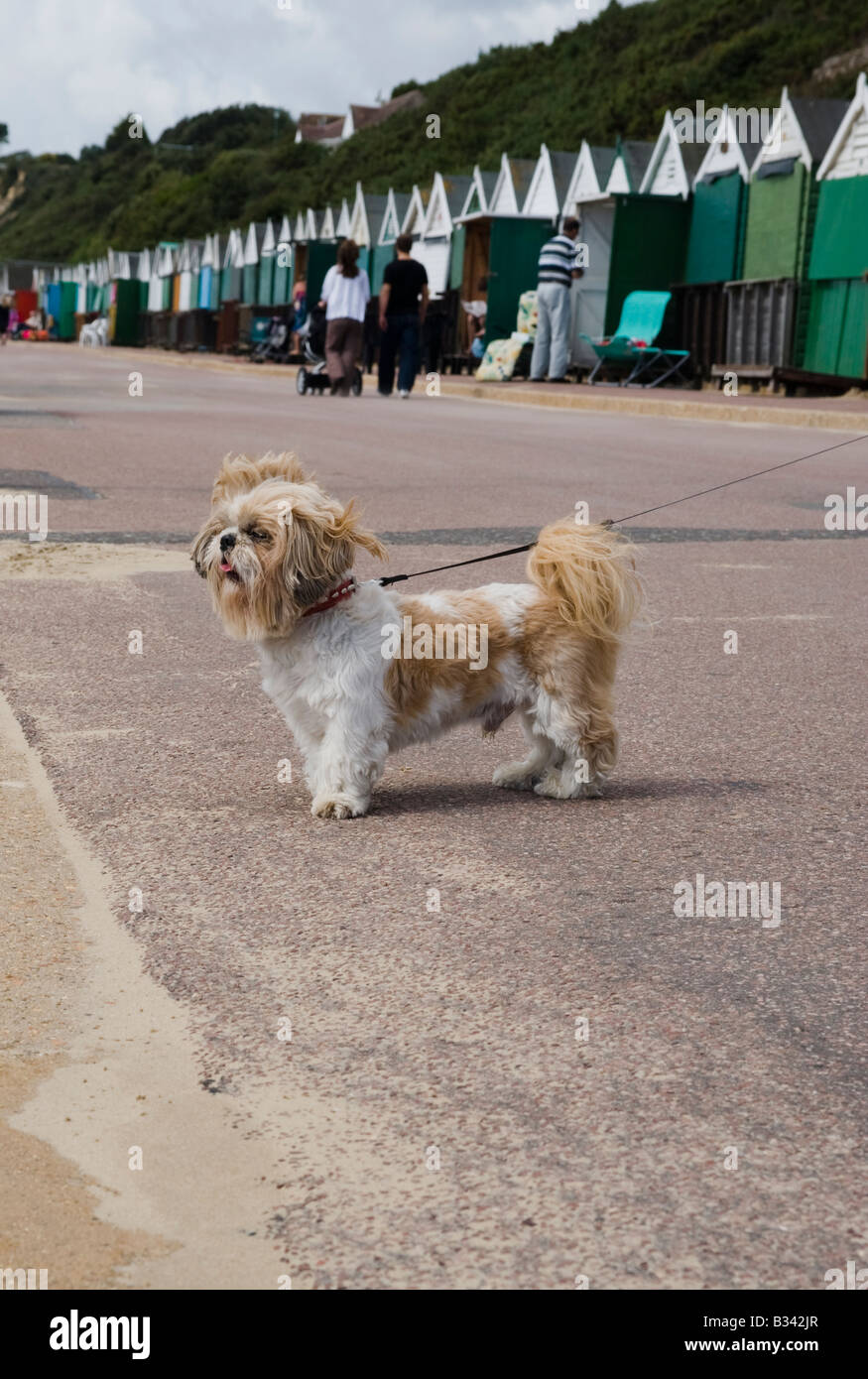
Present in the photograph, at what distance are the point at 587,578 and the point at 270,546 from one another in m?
0.99

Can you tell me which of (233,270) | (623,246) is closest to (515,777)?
(623,246)

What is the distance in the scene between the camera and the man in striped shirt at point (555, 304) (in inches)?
1237

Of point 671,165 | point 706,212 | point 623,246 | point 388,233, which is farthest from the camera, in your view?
point 388,233

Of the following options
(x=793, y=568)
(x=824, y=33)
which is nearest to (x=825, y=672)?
(x=793, y=568)

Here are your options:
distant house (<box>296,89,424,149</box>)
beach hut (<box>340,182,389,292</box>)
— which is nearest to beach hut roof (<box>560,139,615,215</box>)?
beach hut (<box>340,182,389,292</box>)

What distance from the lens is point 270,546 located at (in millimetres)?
4863

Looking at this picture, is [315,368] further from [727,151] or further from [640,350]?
[727,151]

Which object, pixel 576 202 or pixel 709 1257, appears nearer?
pixel 709 1257

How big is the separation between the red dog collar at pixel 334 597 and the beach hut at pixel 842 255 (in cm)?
2538

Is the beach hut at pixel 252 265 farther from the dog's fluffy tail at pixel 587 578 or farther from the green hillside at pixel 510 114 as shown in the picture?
the dog's fluffy tail at pixel 587 578

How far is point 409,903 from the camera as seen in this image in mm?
4234

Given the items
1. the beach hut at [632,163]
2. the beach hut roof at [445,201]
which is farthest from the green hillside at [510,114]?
the beach hut at [632,163]
